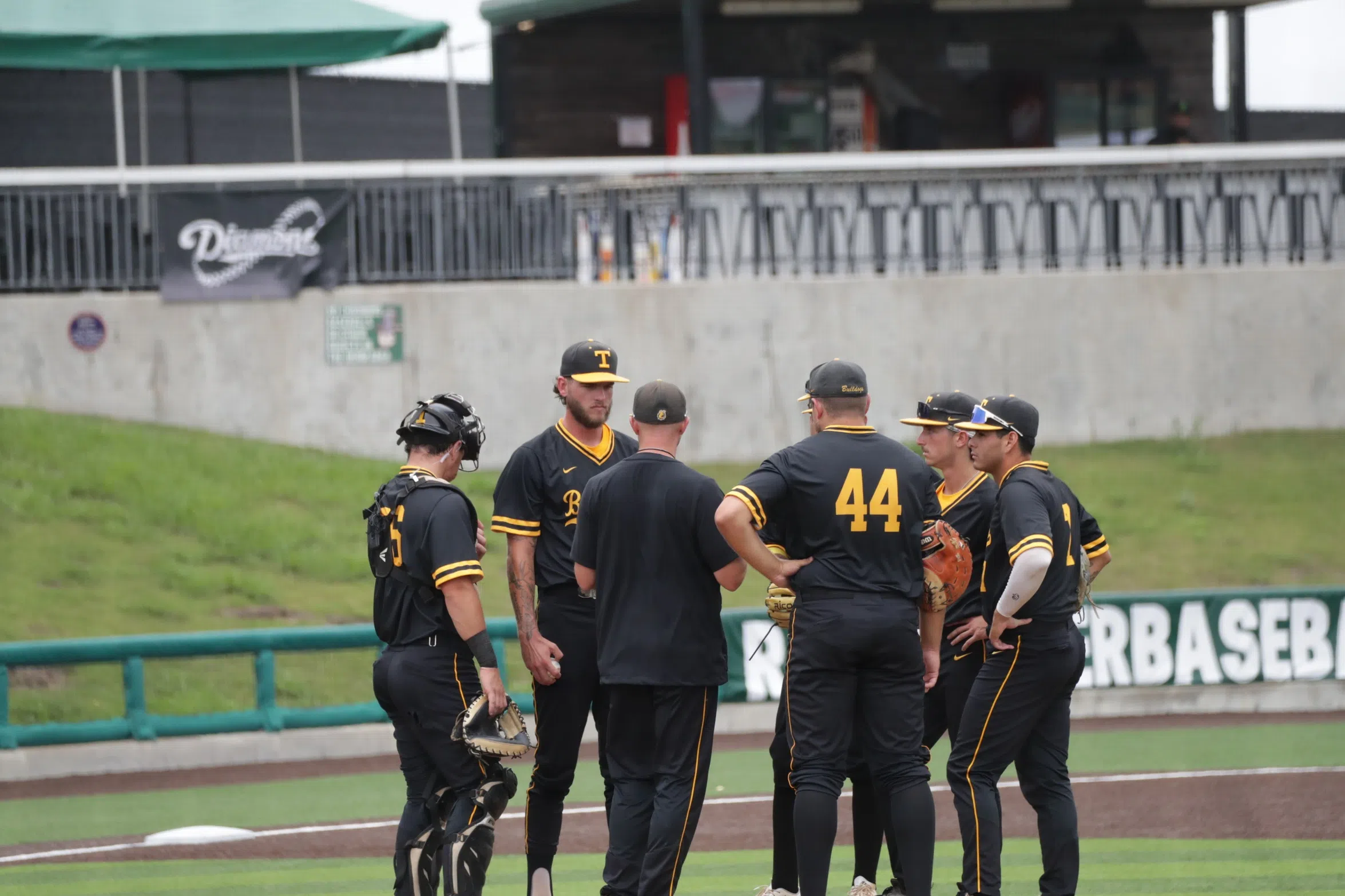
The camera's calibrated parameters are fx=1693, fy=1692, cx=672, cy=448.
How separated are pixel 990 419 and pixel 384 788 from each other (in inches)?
237

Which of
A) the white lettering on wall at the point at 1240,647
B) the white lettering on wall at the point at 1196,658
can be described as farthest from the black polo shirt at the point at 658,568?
the white lettering on wall at the point at 1240,647

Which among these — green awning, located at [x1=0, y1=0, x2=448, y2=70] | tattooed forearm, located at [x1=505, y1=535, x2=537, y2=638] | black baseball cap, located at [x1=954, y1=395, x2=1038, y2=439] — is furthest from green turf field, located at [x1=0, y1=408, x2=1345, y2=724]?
black baseball cap, located at [x1=954, y1=395, x2=1038, y2=439]

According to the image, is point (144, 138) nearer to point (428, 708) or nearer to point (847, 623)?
point (428, 708)

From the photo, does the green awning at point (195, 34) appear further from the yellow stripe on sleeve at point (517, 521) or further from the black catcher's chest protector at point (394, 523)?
the black catcher's chest protector at point (394, 523)

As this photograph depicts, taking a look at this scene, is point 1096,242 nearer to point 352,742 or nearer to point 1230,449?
point 1230,449

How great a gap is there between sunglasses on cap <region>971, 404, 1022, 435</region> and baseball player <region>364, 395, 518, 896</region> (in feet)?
6.62

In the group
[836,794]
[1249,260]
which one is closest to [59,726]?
[836,794]

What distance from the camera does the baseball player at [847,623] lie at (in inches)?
249

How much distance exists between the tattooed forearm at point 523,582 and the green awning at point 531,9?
13.9 m

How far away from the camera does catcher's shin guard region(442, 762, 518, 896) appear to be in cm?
636

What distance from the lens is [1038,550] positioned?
6.48 meters

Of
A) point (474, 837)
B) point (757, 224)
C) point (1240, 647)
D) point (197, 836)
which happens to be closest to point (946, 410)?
point (474, 837)

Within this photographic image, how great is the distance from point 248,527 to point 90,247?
378cm

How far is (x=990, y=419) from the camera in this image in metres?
6.80
